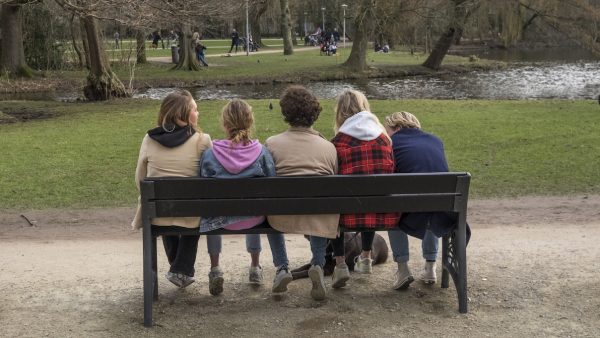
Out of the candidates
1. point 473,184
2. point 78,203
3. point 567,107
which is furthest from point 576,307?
point 567,107

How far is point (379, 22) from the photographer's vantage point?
3381cm

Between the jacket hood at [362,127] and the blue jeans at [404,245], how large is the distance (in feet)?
2.25

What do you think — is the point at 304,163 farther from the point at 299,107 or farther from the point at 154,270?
the point at 154,270

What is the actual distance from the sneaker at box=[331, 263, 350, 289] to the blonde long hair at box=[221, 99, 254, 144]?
105 cm

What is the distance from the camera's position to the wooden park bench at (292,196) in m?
4.23

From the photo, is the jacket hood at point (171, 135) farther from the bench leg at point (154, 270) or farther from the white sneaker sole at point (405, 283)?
the white sneaker sole at point (405, 283)

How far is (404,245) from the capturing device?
484cm

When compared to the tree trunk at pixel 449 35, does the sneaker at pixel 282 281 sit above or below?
below

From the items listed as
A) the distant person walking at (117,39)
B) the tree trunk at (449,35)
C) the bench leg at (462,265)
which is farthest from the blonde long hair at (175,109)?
the distant person walking at (117,39)

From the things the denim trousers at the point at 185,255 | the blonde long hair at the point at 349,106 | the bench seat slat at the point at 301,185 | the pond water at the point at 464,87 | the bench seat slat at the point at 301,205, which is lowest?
the pond water at the point at 464,87

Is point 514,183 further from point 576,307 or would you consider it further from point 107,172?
point 107,172

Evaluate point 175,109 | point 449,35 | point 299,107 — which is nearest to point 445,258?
point 299,107

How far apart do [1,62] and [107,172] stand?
2484 centimetres

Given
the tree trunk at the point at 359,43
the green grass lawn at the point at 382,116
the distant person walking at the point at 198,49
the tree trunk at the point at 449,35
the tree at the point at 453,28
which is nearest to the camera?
the green grass lawn at the point at 382,116
